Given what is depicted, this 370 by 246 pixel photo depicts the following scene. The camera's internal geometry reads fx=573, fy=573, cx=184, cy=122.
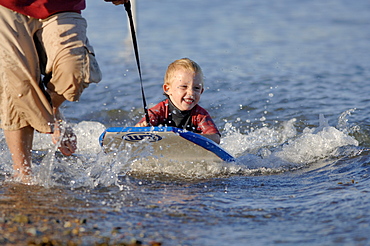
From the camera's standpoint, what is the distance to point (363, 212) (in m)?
3.98

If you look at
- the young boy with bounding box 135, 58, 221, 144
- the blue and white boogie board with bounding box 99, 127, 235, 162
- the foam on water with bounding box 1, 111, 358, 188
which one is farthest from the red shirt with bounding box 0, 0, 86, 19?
the young boy with bounding box 135, 58, 221, 144

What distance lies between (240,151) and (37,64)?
298 centimetres

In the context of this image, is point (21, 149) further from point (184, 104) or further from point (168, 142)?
point (184, 104)

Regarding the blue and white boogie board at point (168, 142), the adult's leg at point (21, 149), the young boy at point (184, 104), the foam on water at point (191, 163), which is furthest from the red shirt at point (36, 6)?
the young boy at point (184, 104)

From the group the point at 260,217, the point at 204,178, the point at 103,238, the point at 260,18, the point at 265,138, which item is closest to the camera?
the point at 103,238

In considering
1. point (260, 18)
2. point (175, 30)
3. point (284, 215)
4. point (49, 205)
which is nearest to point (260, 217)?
point (284, 215)

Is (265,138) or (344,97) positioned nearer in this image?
(265,138)

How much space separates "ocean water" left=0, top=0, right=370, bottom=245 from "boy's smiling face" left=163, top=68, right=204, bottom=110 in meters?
0.67

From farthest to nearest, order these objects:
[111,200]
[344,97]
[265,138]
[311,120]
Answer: [344,97] → [311,120] → [265,138] → [111,200]

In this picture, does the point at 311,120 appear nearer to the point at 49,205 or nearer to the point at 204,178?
the point at 204,178

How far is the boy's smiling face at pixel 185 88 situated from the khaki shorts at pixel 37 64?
1.38 meters

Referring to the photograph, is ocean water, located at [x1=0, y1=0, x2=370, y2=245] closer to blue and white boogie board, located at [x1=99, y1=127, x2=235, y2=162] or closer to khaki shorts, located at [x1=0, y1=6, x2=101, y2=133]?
blue and white boogie board, located at [x1=99, y1=127, x2=235, y2=162]

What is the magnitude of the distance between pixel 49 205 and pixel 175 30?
36.6 feet

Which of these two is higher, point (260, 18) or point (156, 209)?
point (260, 18)
